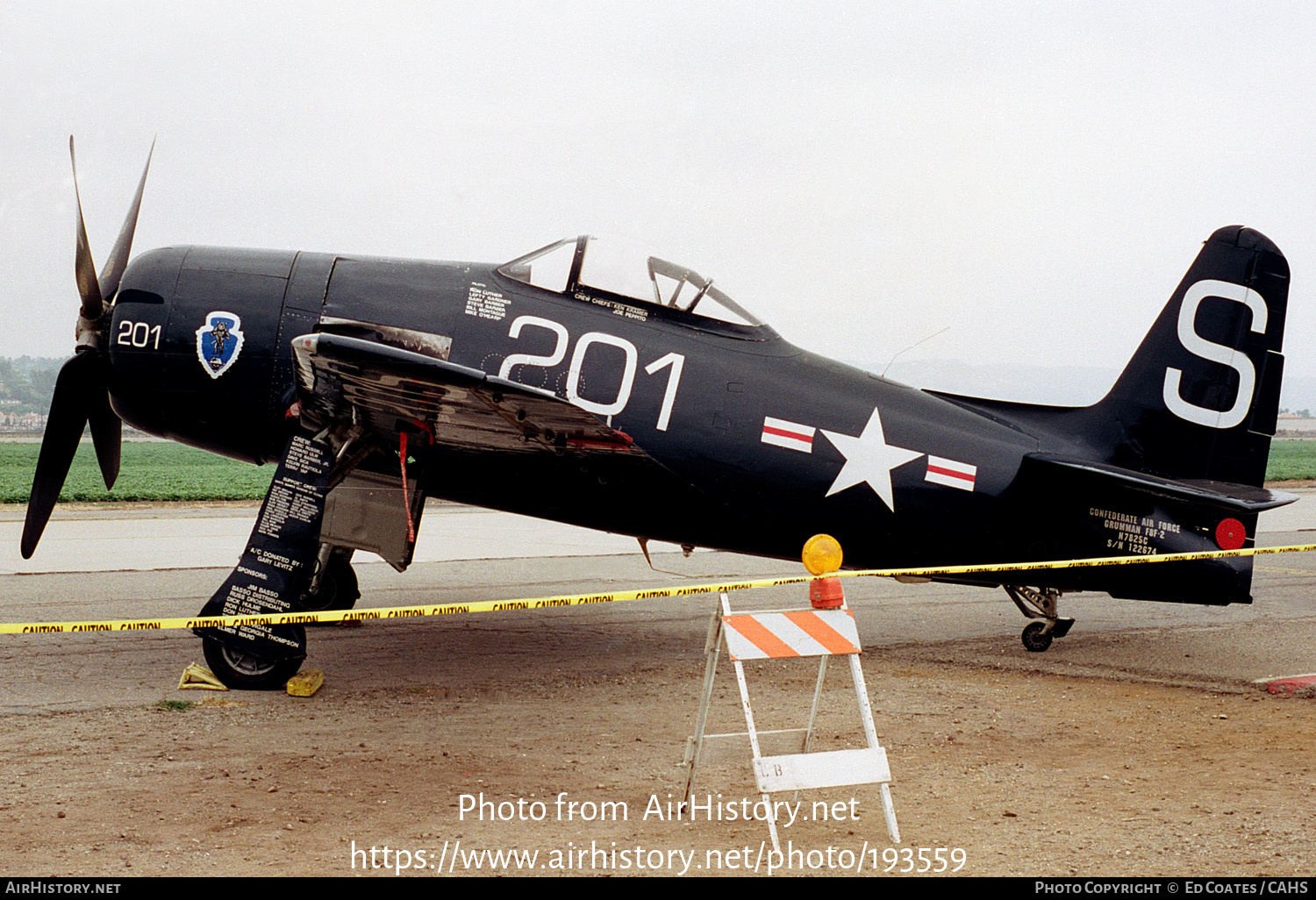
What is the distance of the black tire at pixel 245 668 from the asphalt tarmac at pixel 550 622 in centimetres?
42

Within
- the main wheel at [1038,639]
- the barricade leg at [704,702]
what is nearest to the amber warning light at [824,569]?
the barricade leg at [704,702]

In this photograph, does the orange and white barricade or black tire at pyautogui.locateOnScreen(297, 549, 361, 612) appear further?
black tire at pyautogui.locateOnScreen(297, 549, 361, 612)

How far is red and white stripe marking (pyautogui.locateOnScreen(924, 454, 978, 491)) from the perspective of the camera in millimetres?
7531

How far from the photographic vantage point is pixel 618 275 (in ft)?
23.9

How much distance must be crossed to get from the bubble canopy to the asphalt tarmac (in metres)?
2.91

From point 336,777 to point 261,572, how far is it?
1.97 meters

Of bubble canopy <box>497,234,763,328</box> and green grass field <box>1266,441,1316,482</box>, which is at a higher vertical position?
bubble canopy <box>497,234,763,328</box>

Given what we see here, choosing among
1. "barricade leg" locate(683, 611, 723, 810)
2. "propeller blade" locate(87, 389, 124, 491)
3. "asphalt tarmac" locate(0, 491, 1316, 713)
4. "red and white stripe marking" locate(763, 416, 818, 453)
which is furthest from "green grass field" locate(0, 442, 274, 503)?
"barricade leg" locate(683, 611, 723, 810)

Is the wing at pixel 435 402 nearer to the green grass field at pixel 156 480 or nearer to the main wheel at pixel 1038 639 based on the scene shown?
the main wheel at pixel 1038 639

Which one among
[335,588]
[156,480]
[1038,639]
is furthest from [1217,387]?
[156,480]

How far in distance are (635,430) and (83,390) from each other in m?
4.14

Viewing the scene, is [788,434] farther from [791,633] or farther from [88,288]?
[88,288]

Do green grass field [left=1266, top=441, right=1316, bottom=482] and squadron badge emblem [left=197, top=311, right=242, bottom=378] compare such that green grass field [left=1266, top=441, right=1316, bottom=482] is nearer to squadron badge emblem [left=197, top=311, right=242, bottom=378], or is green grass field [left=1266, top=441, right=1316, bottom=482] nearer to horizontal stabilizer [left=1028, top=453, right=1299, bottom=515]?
horizontal stabilizer [left=1028, top=453, right=1299, bottom=515]

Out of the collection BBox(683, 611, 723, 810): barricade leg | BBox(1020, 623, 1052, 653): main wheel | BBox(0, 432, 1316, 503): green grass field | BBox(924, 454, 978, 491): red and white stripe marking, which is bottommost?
BBox(0, 432, 1316, 503): green grass field
